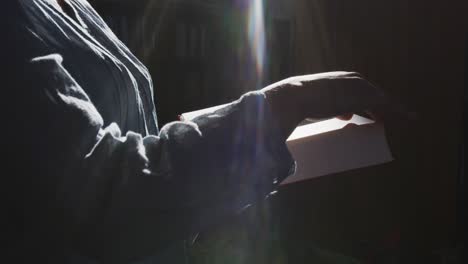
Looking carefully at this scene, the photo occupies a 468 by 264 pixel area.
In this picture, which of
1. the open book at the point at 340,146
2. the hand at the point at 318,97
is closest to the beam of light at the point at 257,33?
the open book at the point at 340,146

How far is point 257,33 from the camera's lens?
5070mm

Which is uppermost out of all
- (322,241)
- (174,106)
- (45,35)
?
(45,35)

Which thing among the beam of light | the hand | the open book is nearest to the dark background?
the beam of light

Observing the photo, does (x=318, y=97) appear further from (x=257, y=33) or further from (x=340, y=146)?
(x=257, y=33)

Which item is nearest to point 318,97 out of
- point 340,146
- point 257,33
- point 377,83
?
point 340,146

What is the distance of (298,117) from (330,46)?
3797 millimetres

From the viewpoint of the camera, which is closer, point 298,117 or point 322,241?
point 298,117

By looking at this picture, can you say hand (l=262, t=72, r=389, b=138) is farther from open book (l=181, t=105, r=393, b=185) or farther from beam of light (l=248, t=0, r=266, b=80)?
beam of light (l=248, t=0, r=266, b=80)

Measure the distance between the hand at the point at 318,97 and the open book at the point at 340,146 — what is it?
0.19 meters

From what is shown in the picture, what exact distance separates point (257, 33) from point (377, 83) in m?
1.73

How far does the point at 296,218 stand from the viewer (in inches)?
166

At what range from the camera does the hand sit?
691 mm

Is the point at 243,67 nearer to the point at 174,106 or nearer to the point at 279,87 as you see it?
the point at 174,106

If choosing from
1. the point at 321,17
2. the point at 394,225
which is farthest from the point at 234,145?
the point at 321,17
